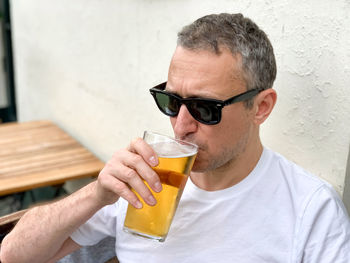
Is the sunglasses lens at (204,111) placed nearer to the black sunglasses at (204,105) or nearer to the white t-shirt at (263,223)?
the black sunglasses at (204,105)

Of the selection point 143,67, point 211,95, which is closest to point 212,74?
point 211,95

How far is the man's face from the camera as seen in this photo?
1289 millimetres

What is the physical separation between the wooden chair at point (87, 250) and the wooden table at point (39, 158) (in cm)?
67

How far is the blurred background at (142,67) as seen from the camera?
149 cm

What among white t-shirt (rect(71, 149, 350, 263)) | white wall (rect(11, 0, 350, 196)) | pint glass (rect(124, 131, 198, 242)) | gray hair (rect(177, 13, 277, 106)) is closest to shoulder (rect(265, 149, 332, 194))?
white t-shirt (rect(71, 149, 350, 263))

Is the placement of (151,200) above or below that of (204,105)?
below

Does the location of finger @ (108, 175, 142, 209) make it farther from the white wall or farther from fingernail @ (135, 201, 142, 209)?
the white wall

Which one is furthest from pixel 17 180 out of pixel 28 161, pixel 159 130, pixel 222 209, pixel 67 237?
pixel 222 209

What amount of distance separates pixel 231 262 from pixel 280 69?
0.72 metres

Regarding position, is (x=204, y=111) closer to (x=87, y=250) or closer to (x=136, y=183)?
(x=136, y=183)

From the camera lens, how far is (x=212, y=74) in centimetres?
129

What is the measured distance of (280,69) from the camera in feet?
5.40

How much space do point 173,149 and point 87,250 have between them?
0.78m

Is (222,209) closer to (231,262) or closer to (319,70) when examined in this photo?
(231,262)
